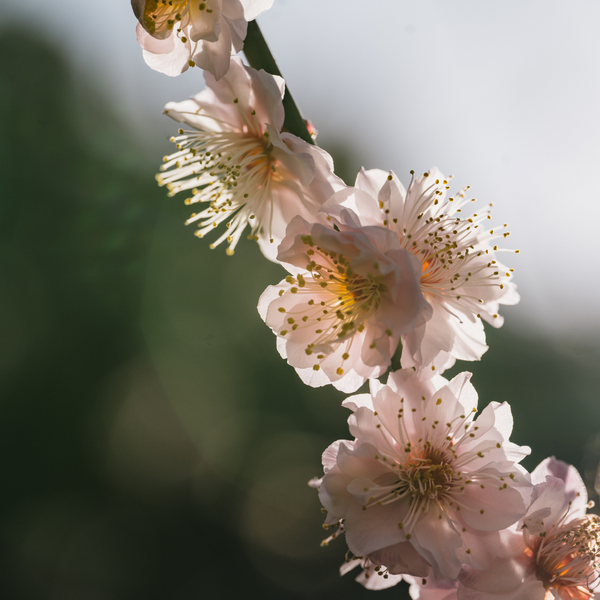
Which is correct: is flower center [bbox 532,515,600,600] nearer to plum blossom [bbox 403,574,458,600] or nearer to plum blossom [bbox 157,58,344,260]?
plum blossom [bbox 403,574,458,600]

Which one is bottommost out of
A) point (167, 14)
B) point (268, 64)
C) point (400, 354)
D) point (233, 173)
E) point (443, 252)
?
point (400, 354)

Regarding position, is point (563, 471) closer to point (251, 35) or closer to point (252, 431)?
point (251, 35)

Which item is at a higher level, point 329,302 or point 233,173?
point 233,173

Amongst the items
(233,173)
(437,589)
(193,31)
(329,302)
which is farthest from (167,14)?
(437,589)

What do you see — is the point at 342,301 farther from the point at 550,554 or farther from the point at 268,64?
the point at 550,554

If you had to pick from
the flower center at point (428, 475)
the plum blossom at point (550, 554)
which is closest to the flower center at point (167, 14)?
the flower center at point (428, 475)

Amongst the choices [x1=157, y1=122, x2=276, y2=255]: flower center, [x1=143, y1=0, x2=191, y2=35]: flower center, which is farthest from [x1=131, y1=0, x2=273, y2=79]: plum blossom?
[x1=157, y1=122, x2=276, y2=255]: flower center

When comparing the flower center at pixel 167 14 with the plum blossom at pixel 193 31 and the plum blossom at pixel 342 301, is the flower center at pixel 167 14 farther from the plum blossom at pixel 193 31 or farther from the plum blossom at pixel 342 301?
the plum blossom at pixel 342 301
